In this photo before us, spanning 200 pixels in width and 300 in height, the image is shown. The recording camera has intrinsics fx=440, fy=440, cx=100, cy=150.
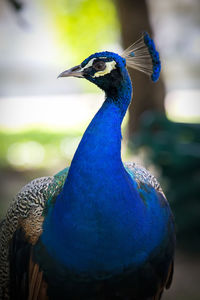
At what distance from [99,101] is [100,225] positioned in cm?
672

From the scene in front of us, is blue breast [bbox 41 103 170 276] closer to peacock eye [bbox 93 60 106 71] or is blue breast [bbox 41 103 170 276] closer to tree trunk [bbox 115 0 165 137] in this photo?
peacock eye [bbox 93 60 106 71]

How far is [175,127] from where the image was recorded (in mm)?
3535

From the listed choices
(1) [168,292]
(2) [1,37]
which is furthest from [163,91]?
(2) [1,37]

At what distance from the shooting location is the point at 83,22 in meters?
4.78

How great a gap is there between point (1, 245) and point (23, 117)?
18.5 feet

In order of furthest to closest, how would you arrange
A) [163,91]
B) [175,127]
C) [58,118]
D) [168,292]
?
[58,118], [163,91], [175,127], [168,292]

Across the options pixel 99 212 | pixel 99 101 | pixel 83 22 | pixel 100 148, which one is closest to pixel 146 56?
pixel 100 148

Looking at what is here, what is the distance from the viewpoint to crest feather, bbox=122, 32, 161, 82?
1.55 m

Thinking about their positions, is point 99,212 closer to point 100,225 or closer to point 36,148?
point 100,225

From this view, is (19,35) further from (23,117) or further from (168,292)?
(168,292)

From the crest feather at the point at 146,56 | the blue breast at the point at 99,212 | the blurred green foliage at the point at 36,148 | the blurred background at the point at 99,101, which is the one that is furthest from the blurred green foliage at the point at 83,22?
the blue breast at the point at 99,212

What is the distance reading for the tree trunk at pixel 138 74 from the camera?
174 inches

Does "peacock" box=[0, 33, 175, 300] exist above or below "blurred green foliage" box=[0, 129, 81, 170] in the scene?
above

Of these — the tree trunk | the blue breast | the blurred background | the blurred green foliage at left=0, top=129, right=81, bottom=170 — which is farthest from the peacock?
the blurred green foliage at left=0, top=129, right=81, bottom=170
